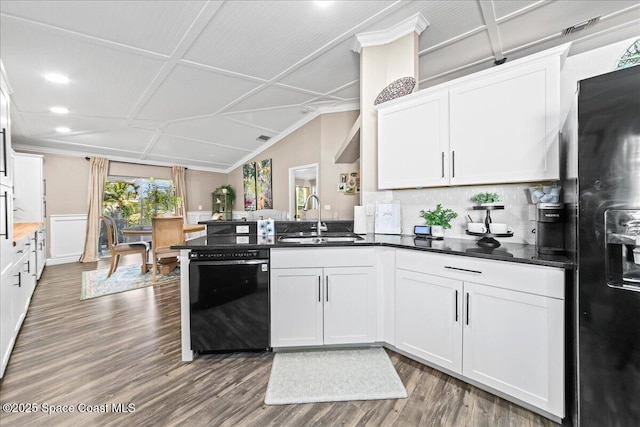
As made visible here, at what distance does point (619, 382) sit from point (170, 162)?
8322mm

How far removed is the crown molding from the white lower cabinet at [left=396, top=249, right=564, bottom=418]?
2091mm

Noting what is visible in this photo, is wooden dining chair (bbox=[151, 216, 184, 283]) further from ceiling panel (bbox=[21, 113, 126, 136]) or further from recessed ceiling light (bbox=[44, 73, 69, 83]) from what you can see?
recessed ceiling light (bbox=[44, 73, 69, 83])

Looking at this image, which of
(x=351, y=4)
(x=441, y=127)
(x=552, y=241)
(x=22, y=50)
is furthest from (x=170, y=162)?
(x=552, y=241)

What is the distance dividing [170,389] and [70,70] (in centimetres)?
328

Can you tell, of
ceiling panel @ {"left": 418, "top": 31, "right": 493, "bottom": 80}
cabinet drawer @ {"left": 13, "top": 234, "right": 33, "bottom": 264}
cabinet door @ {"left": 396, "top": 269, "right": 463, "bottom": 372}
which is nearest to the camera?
cabinet door @ {"left": 396, "top": 269, "right": 463, "bottom": 372}

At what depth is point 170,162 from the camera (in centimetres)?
716

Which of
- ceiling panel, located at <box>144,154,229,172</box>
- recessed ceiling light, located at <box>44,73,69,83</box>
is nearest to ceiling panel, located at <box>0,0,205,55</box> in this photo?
recessed ceiling light, located at <box>44,73,69,83</box>

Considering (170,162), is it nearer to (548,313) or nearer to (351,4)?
(351,4)

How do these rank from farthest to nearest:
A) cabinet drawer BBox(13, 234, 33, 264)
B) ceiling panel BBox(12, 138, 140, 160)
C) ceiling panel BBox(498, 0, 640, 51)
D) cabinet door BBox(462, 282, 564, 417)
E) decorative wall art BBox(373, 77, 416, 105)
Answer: ceiling panel BBox(12, 138, 140, 160) → decorative wall art BBox(373, 77, 416, 105) → cabinet drawer BBox(13, 234, 33, 264) → ceiling panel BBox(498, 0, 640, 51) → cabinet door BBox(462, 282, 564, 417)

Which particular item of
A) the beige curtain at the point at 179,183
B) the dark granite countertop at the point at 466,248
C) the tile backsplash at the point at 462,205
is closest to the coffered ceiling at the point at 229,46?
the tile backsplash at the point at 462,205

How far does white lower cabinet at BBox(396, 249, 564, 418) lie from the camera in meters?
1.39

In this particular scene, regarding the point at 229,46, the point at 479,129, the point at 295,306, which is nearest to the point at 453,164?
the point at 479,129

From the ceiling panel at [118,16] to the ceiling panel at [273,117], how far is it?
7.43 ft

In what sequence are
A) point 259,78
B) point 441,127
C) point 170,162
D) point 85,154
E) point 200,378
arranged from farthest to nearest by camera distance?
point 170,162 → point 85,154 → point 259,78 → point 441,127 → point 200,378
